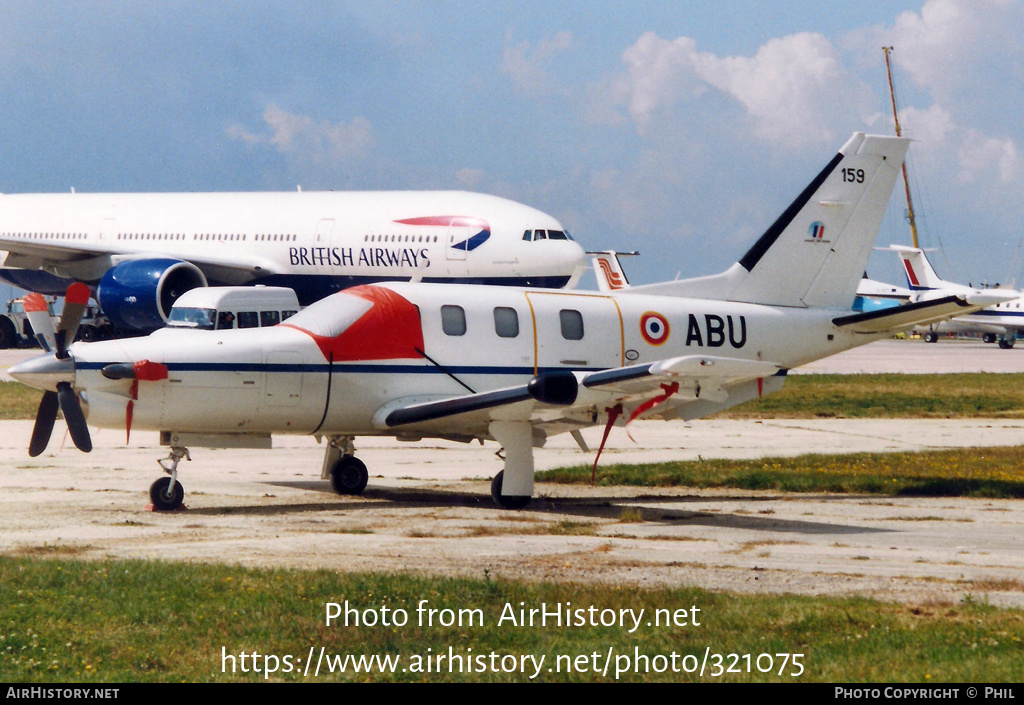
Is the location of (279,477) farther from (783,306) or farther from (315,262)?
(315,262)

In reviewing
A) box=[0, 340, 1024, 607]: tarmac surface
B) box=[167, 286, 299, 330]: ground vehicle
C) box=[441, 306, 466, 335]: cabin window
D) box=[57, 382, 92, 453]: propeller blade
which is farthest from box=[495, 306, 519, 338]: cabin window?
box=[167, 286, 299, 330]: ground vehicle

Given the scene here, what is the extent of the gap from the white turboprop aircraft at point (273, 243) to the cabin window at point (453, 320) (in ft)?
60.8

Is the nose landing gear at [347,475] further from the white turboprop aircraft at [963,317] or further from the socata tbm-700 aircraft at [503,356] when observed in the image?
the white turboprop aircraft at [963,317]

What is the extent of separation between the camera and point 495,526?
44.1 ft

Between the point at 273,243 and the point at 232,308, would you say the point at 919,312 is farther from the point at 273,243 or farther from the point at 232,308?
the point at 273,243

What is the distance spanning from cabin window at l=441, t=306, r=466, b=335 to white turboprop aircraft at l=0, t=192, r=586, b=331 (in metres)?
18.5

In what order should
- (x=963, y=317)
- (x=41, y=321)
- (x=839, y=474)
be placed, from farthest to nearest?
(x=963, y=317)
(x=839, y=474)
(x=41, y=321)

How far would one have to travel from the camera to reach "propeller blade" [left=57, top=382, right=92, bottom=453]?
43.8ft

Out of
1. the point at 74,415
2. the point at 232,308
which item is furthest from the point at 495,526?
the point at 232,308

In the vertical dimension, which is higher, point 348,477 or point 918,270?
point 918,270

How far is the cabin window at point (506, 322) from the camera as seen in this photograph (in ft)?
51.8

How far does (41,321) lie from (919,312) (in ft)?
36.2

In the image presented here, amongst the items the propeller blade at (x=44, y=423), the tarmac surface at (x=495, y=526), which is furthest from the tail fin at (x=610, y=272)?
the propeller blade at (x=44, y=423)

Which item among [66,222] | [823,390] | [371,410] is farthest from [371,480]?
[66,222]
